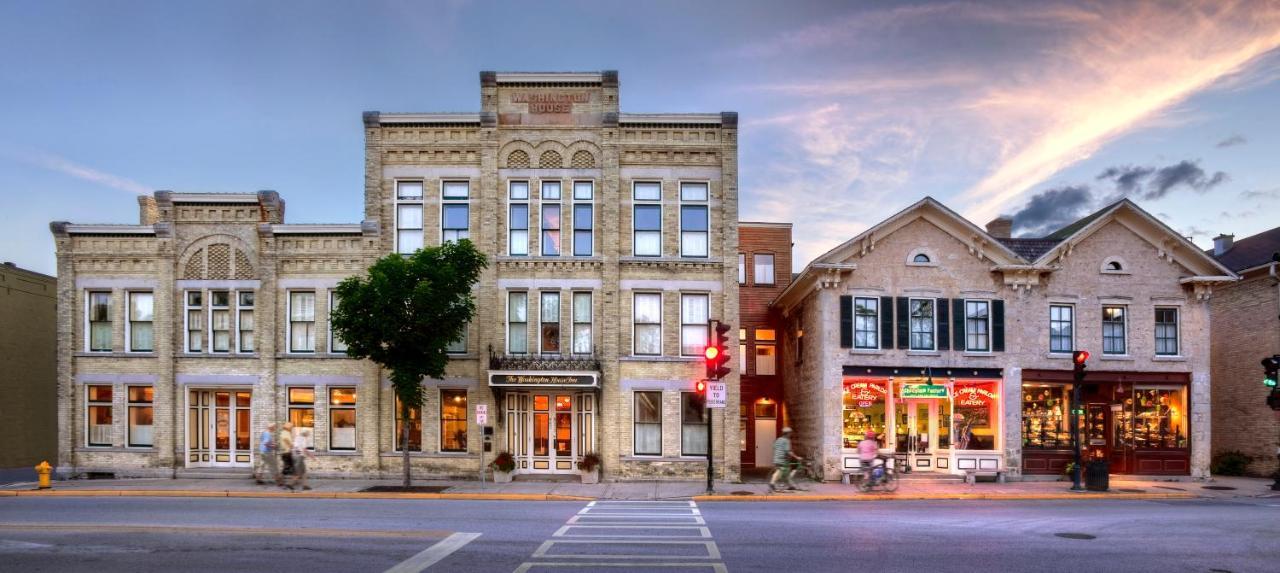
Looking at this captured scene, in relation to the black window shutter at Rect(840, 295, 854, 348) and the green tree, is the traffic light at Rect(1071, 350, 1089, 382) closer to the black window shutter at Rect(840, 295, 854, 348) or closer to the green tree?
the black window shutter at Rect(840, 295, 854, 348)

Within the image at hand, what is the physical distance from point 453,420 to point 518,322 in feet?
11.9

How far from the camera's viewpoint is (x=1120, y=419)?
2680cm

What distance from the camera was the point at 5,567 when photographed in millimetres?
12062

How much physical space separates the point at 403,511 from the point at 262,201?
42.7ft

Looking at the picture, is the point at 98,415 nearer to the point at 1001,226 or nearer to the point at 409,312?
the point at 409,312

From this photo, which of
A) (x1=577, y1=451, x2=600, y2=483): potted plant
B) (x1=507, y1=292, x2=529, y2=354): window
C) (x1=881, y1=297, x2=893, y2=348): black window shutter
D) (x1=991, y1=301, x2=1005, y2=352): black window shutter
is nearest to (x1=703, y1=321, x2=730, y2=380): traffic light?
(x1=577, y1=451, x2=600, y2=483): potted plant

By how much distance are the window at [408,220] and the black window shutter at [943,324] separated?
53.6ft

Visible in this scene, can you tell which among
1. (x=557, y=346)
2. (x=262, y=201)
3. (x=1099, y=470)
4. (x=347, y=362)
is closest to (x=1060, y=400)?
(x=1099, y=470)

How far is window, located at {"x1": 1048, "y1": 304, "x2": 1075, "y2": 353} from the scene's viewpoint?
86.6 feet

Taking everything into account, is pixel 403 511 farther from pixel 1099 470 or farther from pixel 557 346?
pixel 1099 470

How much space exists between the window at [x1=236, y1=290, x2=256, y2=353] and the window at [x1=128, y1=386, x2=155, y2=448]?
10.2 ft

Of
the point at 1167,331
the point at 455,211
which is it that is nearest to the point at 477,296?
the point at 455,211

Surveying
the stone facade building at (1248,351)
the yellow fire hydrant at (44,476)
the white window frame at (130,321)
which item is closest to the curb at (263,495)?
the yellow fire hydrant at (44,476)

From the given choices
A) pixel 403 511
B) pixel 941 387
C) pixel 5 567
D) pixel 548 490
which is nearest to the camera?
pixel 5 567
